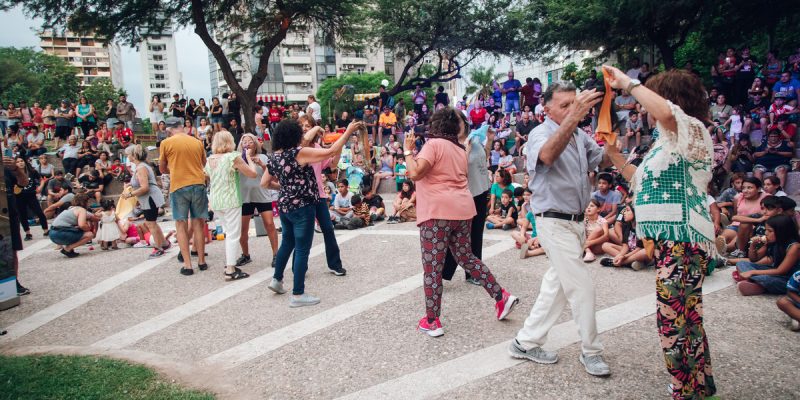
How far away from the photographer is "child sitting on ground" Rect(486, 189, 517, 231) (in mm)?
8664

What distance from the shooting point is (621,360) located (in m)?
3.48

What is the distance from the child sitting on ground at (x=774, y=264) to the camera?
184 inches

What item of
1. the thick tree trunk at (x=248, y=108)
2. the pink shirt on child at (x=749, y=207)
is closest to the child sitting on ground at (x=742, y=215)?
the pink shirt on child at (x=749, y=207)

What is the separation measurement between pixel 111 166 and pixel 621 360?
1501 cm

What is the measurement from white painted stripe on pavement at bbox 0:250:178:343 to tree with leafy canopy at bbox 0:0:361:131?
11860 millimetres

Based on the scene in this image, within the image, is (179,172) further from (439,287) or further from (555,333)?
(555,333)

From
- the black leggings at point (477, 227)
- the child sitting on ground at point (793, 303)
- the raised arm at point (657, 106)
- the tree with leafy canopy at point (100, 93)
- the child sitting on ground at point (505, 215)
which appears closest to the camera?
the raised arm at point (657, 106)

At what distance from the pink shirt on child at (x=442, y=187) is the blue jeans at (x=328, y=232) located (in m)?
1.65

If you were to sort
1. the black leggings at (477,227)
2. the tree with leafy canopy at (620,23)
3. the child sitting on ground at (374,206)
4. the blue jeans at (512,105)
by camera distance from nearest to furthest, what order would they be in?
the black leggings at (477,227) → the child sitting on ground at (374,206) → the tree with leafy canopy at (620,23) → the blue jeans at (512,105)

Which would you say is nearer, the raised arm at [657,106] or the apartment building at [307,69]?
the raised arm at [657,106]

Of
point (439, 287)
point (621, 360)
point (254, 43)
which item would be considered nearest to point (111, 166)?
point (254, 43)

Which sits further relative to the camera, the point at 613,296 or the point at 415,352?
the point at 613,296

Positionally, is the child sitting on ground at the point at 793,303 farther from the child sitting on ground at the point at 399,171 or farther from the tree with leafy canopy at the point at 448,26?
the tree with leafy canopy at the point at 448,26

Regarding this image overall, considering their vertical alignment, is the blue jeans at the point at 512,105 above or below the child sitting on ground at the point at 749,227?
above
